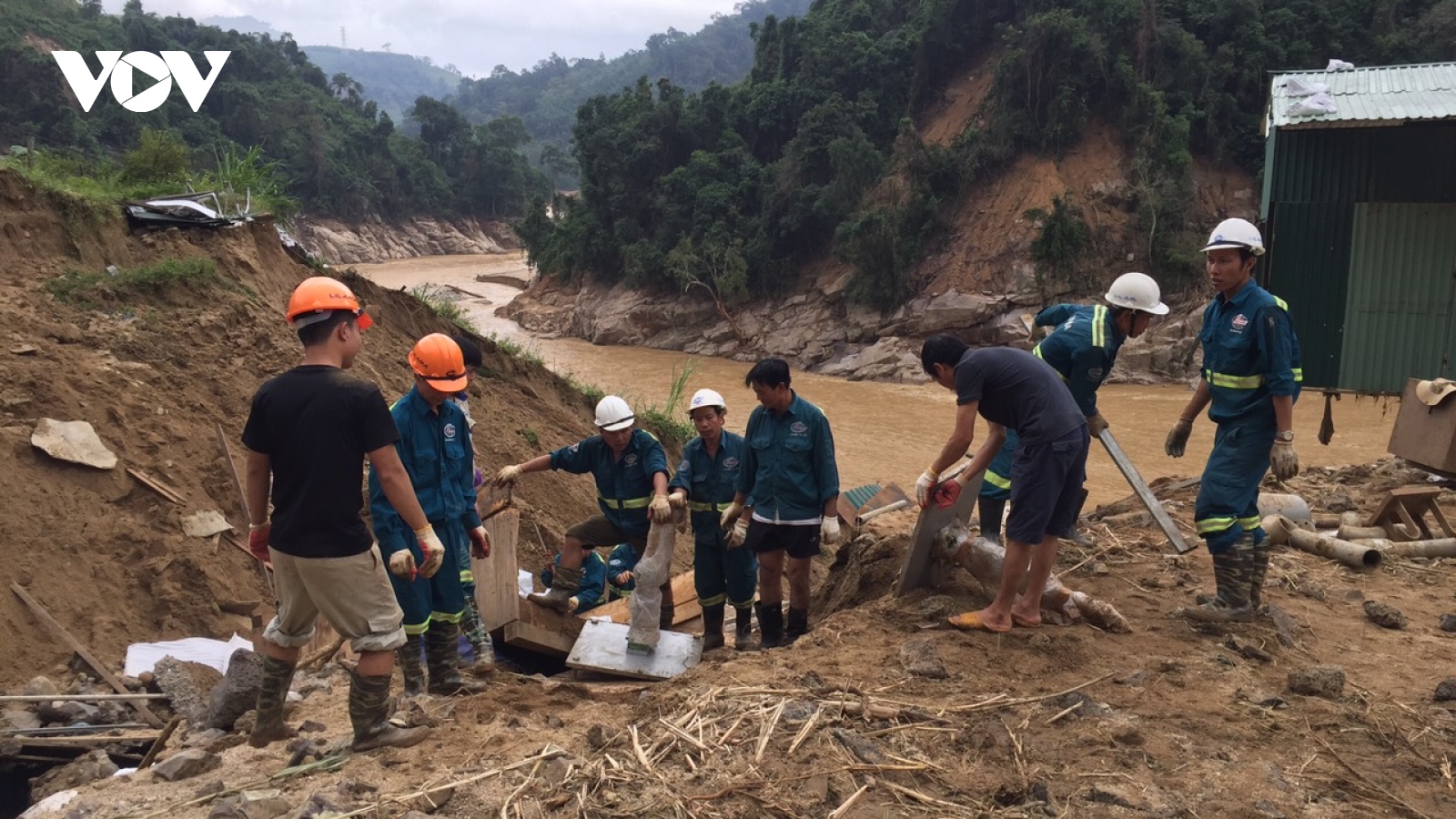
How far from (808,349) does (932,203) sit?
4949mm

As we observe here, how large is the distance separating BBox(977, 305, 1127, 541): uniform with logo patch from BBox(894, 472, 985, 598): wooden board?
112 mm

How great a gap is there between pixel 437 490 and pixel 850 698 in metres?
2.06

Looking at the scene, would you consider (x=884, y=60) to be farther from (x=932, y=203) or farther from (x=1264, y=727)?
(x=1264, y=727)

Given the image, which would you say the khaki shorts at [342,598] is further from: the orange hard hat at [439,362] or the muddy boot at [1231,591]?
the muddy boot at [1231,591]

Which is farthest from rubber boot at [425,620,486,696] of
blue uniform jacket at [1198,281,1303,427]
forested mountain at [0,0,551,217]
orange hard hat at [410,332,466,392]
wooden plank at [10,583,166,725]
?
forested mountain at [0,0,551,217]

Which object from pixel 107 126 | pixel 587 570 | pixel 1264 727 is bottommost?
pixel 587 570

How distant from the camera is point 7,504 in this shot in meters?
5.66

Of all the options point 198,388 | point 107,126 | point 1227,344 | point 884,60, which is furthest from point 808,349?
point 107,126

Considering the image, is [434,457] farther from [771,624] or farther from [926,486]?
[926,486]

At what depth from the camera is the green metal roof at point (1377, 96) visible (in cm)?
870

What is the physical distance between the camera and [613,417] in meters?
5.45

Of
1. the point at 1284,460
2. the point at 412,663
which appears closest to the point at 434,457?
the point at 412,663

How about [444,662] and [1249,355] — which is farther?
[444,662]

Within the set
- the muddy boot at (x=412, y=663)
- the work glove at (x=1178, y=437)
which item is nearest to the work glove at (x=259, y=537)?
the muddy boot at (x=412, y=663)
